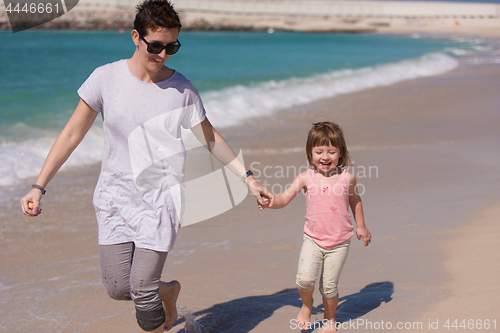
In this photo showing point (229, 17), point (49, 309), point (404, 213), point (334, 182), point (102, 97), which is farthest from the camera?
point (229, 17)

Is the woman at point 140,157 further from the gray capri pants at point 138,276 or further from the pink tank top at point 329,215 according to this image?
the pink tank top at point 329,215

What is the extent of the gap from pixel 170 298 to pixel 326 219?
101 centimetres

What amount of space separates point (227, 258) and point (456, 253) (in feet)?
5.65

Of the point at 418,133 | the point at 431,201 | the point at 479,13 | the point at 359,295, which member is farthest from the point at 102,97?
the point at 479,13

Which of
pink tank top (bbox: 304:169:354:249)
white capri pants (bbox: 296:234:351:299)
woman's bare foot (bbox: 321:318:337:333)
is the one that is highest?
pink tank top (bbox: 304:169:354:249)

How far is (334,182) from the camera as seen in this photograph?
297 centimetres

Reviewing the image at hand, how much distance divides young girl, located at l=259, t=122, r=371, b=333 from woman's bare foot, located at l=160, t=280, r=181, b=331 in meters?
0.72

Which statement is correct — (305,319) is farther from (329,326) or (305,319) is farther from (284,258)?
(284,258)

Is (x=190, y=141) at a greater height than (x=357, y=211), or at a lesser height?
lesser

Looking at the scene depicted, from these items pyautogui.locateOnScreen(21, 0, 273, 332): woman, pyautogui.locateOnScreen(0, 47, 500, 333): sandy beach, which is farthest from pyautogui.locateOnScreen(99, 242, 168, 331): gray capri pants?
pyautogui.locateOnScreen(0, 47, 500, 333): sandy beach

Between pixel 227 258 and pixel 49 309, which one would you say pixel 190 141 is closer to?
pixel 227 258

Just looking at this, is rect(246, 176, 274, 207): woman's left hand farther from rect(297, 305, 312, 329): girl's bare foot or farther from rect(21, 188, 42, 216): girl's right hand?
rect(21, 188, 42, 216): girl's right hand

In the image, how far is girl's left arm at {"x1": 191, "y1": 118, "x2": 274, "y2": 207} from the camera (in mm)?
2656

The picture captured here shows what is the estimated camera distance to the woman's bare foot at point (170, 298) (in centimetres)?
281
